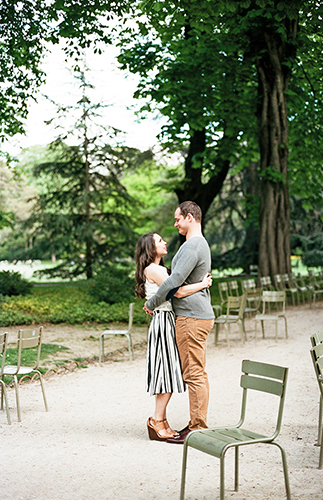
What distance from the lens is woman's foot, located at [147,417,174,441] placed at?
5539 mm

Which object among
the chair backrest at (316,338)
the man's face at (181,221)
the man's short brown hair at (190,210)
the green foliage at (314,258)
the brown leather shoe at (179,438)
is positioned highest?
the man's short brown hair at (190,210)

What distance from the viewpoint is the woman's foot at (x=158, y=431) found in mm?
5539

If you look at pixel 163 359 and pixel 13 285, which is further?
pixel 13 285

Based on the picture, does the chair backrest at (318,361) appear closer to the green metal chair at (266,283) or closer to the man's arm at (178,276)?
the man's arm at (178,276)

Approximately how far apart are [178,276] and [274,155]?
13310mm

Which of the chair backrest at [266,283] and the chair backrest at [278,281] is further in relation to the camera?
the chair backrest at [278,281]

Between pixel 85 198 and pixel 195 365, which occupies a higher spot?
pixel 85 198

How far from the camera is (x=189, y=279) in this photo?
541cm

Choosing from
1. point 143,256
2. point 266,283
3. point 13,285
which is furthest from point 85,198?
point 143,256

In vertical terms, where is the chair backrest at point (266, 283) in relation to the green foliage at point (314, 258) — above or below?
below

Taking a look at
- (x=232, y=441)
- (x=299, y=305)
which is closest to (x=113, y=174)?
(x=299, y=305)

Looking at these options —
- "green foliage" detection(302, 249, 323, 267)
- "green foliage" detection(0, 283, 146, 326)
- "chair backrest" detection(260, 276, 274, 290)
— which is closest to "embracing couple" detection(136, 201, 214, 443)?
"green foliage" detection(0, 283, 146, 326)

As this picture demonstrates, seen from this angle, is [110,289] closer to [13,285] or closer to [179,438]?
[13,285]

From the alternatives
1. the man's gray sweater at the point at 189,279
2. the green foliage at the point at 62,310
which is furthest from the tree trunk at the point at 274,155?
the man's gray sweater at the point at 189,279
